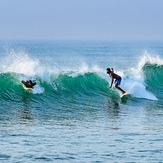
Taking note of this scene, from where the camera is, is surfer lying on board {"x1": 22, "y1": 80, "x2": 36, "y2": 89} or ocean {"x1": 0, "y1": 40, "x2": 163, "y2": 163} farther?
surfer lying on board {"x1": 22, "y1": 80, "x2": 36, "y2": 89}

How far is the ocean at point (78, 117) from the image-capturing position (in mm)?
12938

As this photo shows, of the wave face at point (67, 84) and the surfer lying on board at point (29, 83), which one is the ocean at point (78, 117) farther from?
the surfer lying on board at point (29, 83)

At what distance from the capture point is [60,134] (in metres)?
15.0

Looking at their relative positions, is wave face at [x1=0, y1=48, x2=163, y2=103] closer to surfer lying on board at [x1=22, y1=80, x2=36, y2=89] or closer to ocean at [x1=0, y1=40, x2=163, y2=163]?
ocean at [x1=0, y1=40, x2=163, y2=163]

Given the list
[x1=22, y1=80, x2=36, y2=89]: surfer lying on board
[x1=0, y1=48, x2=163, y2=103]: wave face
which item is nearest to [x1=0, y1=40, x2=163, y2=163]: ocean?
[x1=0, y1=48, x2=163, y2=103]: wave face

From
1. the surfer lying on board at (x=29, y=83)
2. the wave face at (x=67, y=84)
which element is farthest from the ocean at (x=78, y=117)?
the surfer lying on board at (x=29, y=83)

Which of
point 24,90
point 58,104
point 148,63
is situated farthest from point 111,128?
Result: point 148,63

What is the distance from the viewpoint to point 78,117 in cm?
1808

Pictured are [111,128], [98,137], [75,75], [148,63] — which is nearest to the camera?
[98,137]

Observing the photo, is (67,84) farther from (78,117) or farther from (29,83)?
(78,117)

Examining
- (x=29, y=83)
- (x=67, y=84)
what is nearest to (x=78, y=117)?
(x=29, y=83)

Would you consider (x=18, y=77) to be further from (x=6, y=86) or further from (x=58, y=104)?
(x=58, y=104)

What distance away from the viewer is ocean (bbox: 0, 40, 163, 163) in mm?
12938

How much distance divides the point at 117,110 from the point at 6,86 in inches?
247
